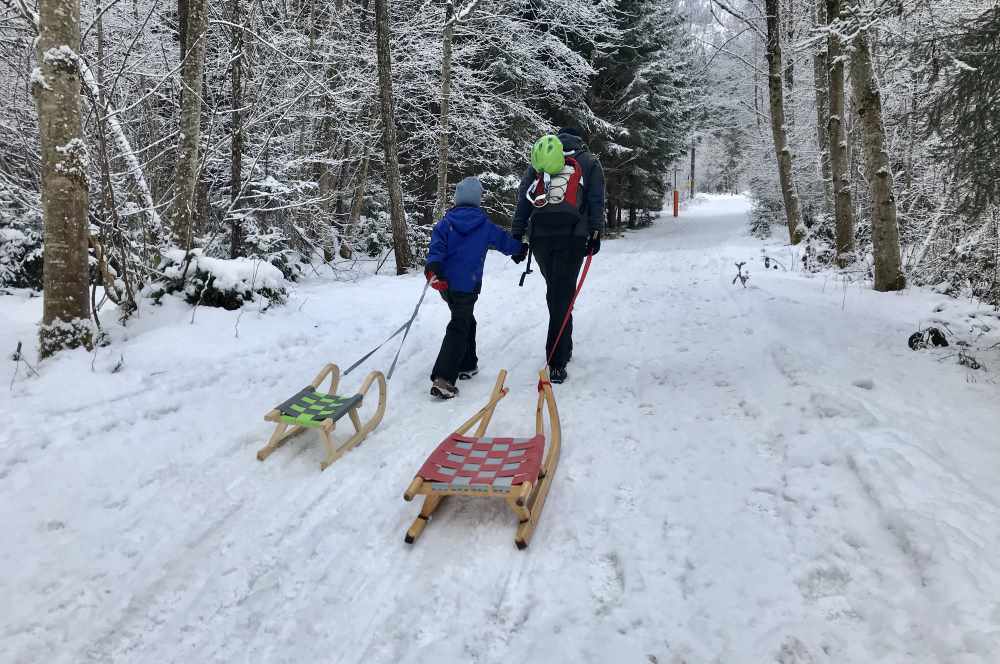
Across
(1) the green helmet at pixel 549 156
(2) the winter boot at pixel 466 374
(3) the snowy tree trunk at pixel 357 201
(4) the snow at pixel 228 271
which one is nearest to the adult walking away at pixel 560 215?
(1) the green helmet at pixel 549 156

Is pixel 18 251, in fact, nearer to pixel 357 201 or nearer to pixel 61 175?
pixel 61 175

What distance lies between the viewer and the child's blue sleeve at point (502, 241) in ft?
17.2

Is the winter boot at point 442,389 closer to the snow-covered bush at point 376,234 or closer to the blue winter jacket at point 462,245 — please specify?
the blue winter jacket at point 462,245

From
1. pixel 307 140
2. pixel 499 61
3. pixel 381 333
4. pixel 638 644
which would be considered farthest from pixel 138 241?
pixel 499 61

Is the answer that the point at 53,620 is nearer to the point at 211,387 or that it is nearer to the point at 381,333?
the point at 211,387

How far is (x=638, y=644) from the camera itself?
90.3 inches

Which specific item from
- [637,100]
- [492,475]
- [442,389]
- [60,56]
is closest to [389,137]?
[60,56]

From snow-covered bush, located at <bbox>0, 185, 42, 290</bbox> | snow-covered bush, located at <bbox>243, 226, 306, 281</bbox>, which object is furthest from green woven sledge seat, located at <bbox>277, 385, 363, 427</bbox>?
snow-covered bush, located at <bbox>0, 185, 42, 290</bbox>

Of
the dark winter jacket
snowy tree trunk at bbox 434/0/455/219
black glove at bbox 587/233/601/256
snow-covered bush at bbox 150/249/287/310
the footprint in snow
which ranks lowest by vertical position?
the footprint in snow

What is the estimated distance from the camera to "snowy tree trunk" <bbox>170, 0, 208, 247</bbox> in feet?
22.6

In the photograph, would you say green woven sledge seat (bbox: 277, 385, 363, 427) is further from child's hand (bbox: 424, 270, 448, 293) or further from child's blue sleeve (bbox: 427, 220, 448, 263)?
child's blue sleeve (bbox: 427, 220, 448, 263)

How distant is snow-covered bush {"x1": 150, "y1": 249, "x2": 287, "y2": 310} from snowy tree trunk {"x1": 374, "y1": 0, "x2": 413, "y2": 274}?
16.7ft

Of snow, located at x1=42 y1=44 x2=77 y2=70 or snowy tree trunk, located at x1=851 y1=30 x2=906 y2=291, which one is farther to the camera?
snowy tree trunk, located at x1=851 y1=30 x2=906 y2=291

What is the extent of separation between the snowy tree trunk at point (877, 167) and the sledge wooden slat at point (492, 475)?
20.4ft
